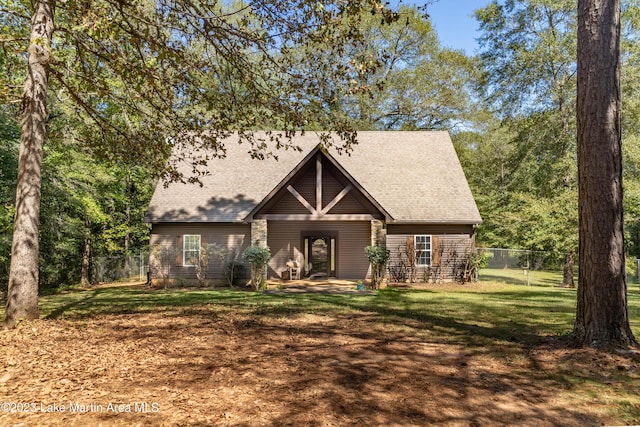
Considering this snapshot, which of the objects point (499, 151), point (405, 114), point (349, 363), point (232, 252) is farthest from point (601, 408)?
point (499, 151)

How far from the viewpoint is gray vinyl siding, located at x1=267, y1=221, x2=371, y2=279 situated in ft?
64.6

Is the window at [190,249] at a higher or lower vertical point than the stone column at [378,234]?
lower

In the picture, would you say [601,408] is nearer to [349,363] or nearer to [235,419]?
[349,363]

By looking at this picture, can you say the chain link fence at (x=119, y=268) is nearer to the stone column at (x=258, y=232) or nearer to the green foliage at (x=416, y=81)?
the stone column at (x=258, y=232)

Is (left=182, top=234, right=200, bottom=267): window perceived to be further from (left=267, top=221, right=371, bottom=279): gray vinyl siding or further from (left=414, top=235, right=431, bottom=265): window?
(left=414, top=235, right=431, bottom=265): window

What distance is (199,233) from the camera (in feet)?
62.3

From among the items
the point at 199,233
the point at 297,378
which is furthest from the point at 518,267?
the point at 297,378

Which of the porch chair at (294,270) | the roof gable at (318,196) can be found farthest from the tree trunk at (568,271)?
the porch chair at (294,270)

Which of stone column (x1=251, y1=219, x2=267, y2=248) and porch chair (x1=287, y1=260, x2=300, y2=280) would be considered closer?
stone column (x1=251, y1=219, x2=267, y2=248)

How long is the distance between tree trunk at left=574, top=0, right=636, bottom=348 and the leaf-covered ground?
1.71 feet

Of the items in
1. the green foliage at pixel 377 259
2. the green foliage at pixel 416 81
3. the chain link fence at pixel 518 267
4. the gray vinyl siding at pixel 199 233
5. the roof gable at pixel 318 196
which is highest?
the green foliage at pixel 416 81

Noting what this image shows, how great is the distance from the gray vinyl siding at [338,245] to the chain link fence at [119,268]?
322 inches

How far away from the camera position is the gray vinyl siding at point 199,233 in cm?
1888

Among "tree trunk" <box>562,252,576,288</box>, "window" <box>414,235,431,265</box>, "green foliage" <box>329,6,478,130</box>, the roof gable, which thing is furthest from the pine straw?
"green foliage" <box>329,6,478,130</box>
